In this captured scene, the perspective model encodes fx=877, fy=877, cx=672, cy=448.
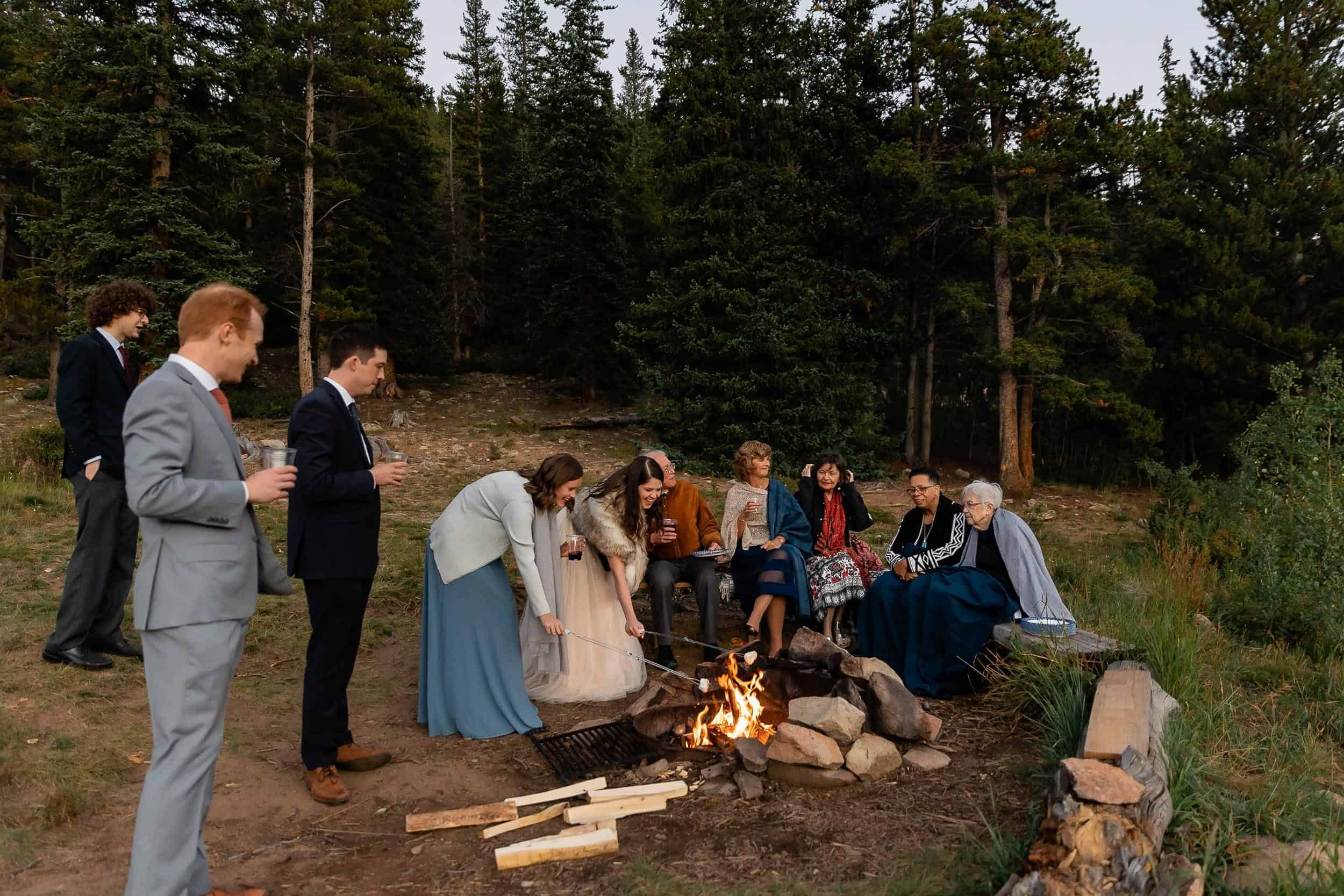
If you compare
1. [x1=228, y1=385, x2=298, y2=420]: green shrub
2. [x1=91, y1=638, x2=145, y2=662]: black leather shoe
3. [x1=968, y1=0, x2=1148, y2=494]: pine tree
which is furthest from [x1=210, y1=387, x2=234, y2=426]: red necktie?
[x1=228, y1=385, x2=298, y2=420]: green shrub

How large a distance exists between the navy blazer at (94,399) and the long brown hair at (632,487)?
274 cm

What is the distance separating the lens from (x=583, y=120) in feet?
71.3

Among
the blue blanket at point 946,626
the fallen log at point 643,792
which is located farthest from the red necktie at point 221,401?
the blue blanket at point 946,626

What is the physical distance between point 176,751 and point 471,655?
2068 millimetres

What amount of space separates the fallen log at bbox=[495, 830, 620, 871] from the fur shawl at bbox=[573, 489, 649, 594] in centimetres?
217

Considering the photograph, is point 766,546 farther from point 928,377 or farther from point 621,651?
point 928,377

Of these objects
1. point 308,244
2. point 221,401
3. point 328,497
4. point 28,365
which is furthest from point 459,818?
point 28,365

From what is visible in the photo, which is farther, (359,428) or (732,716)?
(732,716)

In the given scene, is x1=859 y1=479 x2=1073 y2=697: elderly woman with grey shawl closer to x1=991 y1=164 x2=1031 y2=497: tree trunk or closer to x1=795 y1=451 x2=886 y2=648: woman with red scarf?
x1=795 y1=451 x2=886 y2=648: woman with red scarf

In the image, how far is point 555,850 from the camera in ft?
10.8

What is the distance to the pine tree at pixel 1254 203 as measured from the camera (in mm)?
17234

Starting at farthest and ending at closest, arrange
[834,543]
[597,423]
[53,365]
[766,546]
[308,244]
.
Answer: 1. [597,423]
2. [53,365]
3. [308,244]
4. [834,543]
5. [766,546]

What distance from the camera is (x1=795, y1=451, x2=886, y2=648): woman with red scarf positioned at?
20.3ft

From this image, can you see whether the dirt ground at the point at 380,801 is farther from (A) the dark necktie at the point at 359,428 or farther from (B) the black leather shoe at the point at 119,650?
(A) the dark necktie at the point at 359,428
